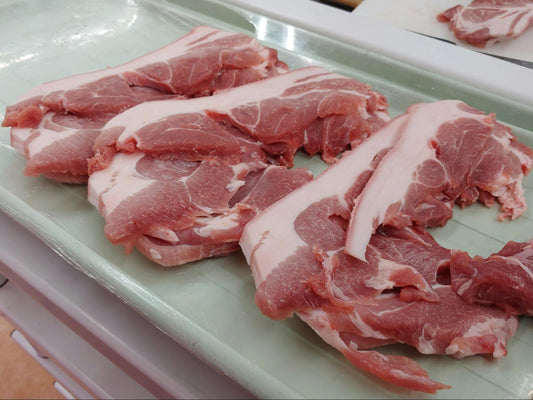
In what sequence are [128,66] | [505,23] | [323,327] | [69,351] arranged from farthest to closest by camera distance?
1. [505,23]
2. [128,66]
3. [69,351]
4. [323,327]

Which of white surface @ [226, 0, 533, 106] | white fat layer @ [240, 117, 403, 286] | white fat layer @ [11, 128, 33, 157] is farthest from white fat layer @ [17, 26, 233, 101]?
white fat layer @ [240, 117, 403, 286]

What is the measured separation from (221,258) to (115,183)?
0.52 meters

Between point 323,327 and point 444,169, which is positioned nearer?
point 323,327

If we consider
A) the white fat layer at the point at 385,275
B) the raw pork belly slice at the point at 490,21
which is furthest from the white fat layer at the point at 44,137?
the raw pork belly slice at the point at 490,21

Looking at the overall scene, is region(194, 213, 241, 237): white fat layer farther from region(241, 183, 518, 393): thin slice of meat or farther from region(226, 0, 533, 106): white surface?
region(226, 0, 533, 106): white surface

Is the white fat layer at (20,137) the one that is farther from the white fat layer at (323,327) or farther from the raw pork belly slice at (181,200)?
the white fat layer at (323,327)

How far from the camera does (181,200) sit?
1.90 metres

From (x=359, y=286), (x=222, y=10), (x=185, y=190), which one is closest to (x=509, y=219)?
(x=359, y=286)

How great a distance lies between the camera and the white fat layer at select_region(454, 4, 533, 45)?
10.8 feet

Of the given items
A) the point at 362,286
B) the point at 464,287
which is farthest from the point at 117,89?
the point at 464,287

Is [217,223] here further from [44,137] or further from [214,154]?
[44,137]

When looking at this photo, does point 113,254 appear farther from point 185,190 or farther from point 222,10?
point 222,10

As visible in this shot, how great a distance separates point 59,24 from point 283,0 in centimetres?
152

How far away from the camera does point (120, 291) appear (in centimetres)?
177
